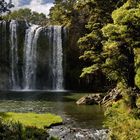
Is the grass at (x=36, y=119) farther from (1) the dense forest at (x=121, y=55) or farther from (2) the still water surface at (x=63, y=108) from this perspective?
(1) the dense forest at (x=121, y=55)

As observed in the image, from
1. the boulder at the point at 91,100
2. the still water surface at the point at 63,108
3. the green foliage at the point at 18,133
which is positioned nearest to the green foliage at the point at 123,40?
the still water surface at the point at 63,108

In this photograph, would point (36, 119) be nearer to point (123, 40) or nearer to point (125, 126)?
point (123, 40)

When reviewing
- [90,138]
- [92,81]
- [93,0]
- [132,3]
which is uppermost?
[93,0]

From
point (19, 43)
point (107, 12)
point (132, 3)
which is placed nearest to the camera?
point (132, 3)

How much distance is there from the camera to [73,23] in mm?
86500

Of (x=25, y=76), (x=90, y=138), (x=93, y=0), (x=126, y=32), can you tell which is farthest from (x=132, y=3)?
(x=25, y=76)

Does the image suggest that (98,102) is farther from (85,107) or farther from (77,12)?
(77,12)

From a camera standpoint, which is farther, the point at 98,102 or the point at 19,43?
the point at 19,43

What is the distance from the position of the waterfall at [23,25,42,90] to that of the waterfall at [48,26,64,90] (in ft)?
9.47

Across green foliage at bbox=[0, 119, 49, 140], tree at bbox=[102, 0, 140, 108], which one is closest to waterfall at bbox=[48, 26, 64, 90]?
tree at bbox=[102, 0, 140, 108]

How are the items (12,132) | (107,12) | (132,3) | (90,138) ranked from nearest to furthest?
(12,132), (90,138), (132,3), (107,12)

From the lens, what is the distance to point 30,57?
8831 centimetres

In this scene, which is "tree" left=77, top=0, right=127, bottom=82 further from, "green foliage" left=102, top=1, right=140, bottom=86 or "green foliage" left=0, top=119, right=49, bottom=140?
"green foliage" left=0, top=119, right=49, bottom=140

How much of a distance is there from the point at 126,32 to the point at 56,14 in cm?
5679
